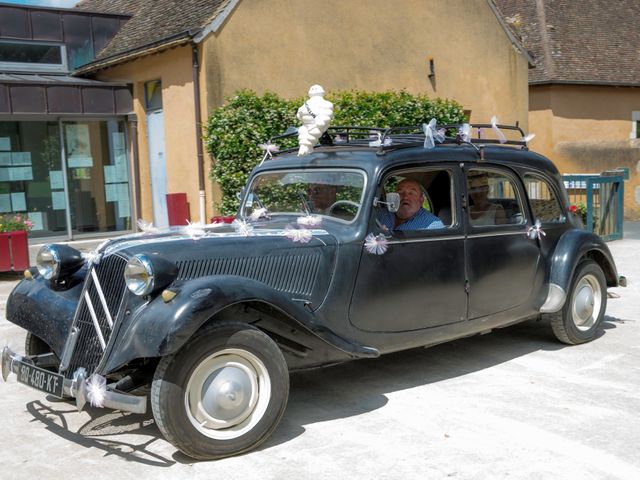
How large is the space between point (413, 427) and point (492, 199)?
2008 mm

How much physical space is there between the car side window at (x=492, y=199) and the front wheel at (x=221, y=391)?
6.66 feet

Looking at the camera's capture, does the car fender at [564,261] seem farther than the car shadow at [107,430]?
Yes

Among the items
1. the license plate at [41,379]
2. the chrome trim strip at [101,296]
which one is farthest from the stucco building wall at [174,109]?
the license plate at [41,379]

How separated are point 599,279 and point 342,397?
265 cm

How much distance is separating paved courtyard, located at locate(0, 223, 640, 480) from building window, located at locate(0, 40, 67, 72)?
9.12m

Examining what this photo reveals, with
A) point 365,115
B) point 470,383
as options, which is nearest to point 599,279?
point 470,383

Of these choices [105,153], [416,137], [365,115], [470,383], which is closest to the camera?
[470,383]

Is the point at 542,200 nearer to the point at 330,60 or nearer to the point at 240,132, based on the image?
the point at 240,132

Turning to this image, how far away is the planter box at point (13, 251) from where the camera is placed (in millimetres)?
10102

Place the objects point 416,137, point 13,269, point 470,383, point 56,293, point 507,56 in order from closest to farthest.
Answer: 1. point 56,293
2. point 470,383
3. point 416,137
4. point 13,269
5. point 507,56

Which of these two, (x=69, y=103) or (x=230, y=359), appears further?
(x=69, y=103)

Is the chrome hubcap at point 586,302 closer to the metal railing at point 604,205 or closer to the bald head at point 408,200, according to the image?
the bald head at point 408,200

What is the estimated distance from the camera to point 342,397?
4.83m

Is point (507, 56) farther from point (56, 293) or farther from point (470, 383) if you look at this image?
point (56, 293)
